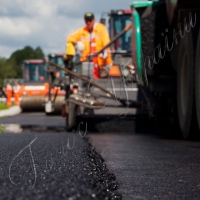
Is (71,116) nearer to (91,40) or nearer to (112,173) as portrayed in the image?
(91,40)

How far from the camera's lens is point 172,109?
7066 mm

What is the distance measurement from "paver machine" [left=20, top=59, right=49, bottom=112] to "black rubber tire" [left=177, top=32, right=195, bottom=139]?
5.10m

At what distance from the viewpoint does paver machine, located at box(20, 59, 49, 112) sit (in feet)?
58.9

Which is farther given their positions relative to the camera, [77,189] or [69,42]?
[69,42]

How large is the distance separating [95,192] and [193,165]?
5.50 ft

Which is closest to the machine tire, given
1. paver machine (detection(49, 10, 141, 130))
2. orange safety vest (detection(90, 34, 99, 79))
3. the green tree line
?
paver machine (detection(49, 10, 141, 130))

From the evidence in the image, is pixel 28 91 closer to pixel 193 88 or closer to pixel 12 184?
pixel 193 88

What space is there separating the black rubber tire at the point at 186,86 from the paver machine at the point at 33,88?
5105 mm

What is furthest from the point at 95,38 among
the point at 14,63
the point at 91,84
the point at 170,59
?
the point at 14,63

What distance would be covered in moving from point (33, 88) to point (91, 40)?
13750mm

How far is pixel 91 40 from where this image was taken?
9.49 meters

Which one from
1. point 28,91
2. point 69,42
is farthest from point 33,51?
point 69,42

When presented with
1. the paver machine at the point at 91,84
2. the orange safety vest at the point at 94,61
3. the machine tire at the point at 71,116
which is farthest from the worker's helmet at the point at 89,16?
the machine tire at the point at 71,116

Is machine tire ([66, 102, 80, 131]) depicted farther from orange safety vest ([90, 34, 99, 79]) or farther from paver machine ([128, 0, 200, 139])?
paver machine ([128, 0, 200, 139])
